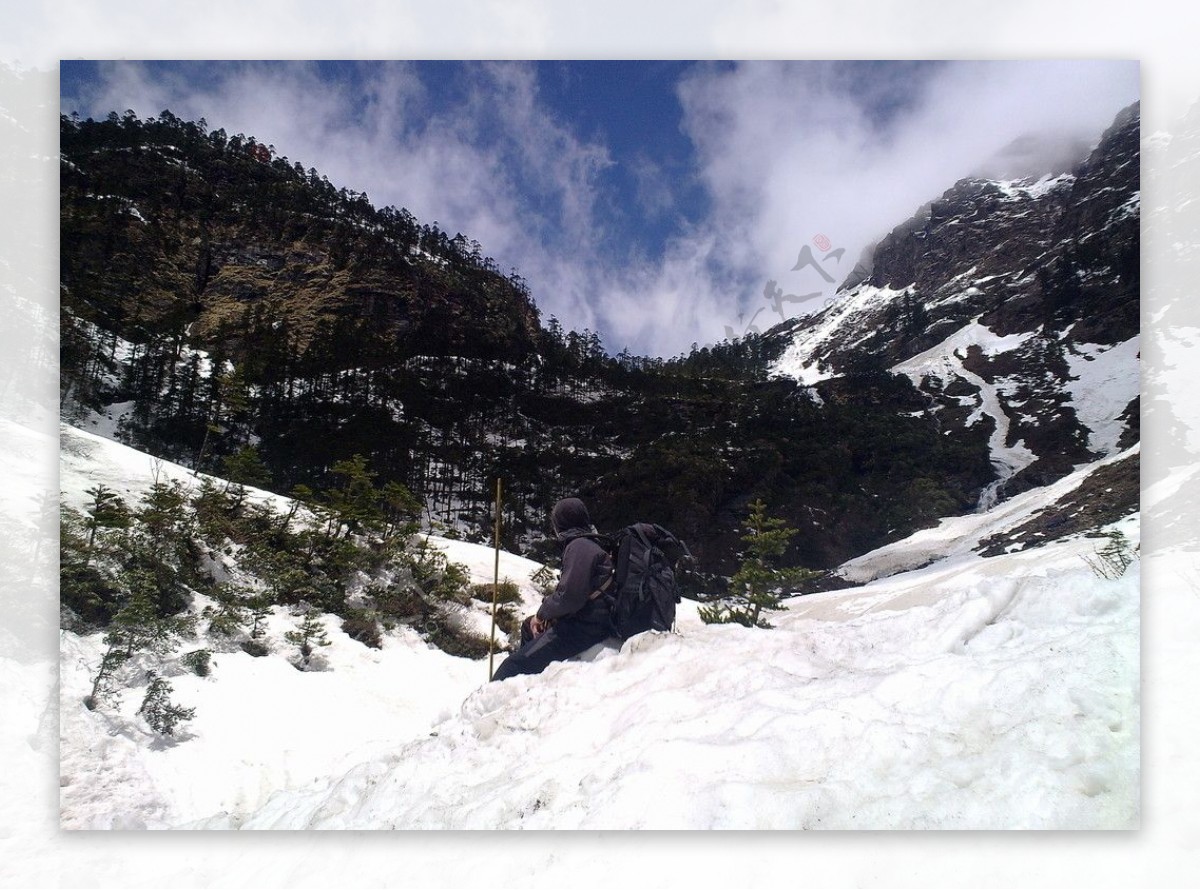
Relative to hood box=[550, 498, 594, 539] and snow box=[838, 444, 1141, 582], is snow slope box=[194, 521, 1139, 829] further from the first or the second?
snow box=[838, 444, 1141, 582]

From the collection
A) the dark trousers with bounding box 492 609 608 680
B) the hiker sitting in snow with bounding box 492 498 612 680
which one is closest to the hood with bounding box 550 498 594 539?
the hiker sitting in snow with bounding box 492 498 612 680

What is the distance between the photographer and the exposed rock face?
406 cm

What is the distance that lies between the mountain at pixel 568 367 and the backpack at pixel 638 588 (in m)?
1.17

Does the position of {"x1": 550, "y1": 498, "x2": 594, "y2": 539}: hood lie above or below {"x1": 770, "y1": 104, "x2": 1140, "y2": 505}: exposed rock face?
below

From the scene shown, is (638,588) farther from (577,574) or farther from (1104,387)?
(1104,387)

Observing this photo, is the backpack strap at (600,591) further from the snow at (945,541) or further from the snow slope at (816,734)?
the snow at (945,541)

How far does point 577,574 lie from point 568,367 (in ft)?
6.90

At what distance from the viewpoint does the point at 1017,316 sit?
181 inches

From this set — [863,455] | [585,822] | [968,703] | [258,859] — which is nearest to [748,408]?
[863,455]

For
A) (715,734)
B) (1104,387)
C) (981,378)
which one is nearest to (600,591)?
(715,734)

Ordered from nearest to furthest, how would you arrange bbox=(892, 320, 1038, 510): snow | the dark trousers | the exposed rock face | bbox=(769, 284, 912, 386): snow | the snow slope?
the snow slope → the dark trousers → the exposed rock face → bbox=(892, 320, 1038, 510): snow → bbox=(769, 284, 912, 386): snow

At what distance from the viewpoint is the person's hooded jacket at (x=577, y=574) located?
3.18 metres

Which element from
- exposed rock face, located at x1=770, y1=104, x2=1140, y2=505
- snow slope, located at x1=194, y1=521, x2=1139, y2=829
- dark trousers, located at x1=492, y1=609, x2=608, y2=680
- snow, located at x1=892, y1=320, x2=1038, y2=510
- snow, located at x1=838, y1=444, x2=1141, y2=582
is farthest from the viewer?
snow, located at x1=892, y1=320, x2=1038, y2=510

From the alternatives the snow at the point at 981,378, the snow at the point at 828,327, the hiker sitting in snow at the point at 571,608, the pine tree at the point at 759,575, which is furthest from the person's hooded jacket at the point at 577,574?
the snow at the point at 981,378
